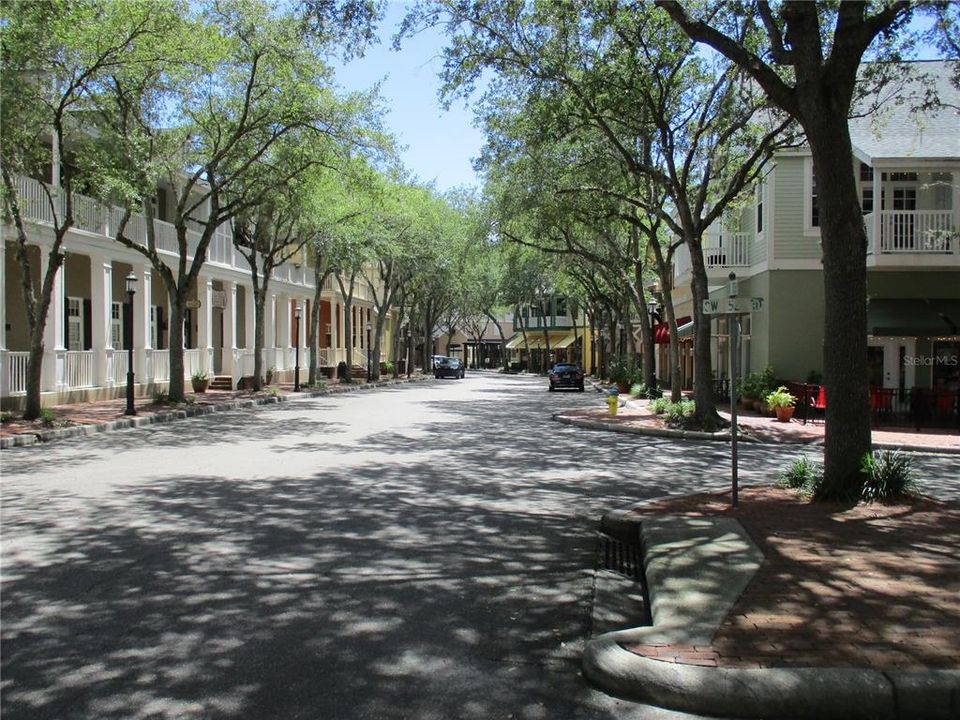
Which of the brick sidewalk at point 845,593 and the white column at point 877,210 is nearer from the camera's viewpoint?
the brick sidewalk at point 845,593

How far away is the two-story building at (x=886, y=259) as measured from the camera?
2047cm

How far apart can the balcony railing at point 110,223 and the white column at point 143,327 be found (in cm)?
116

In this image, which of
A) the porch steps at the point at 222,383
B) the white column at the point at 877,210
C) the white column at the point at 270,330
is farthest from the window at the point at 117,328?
the white column at the point at 877,210

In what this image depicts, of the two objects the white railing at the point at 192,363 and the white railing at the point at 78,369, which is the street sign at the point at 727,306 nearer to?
the white railing at the point at 78,369

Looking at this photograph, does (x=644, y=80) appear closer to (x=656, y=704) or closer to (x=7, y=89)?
(x=7, y=89)

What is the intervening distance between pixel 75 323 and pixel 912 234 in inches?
968

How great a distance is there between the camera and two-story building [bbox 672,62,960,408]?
2047 cm

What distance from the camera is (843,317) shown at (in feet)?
28.0

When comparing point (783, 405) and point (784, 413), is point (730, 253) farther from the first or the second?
point (784, 413)

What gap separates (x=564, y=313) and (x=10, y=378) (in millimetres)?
65908

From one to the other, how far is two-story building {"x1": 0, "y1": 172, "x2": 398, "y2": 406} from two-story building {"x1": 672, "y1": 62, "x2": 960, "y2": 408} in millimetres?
17841

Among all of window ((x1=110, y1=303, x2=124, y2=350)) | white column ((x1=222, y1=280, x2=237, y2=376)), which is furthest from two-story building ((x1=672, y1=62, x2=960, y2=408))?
window ((x1=110, y1=303, x2=124, y2=350))

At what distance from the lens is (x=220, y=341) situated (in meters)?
37.6

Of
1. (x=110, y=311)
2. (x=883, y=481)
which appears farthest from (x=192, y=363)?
(x=883, y=481)
